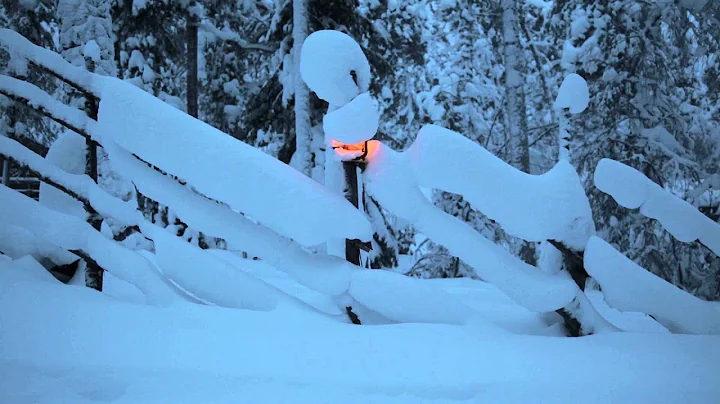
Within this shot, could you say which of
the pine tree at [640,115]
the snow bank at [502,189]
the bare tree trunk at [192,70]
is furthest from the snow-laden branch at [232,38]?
the snow bank at [502,189]

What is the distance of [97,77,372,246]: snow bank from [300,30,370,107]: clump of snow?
72 cm

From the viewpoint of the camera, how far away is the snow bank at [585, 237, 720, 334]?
10.4 ft

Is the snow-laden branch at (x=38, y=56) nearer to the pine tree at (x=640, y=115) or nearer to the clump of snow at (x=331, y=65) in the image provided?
the clump of snow at (x=331, y=65)

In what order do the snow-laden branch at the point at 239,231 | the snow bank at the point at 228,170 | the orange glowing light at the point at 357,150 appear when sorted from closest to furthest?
the snow bank at the point at 228,170 → the snow-laden branch at the point at 239,231 → the orange glowing light at the point at 357,150

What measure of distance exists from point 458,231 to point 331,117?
126 cm

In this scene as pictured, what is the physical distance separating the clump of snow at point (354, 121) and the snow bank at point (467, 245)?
0.31 metres

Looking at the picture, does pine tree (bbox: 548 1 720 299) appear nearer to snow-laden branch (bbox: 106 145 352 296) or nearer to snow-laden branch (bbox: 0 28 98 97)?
Answer: snow-laden branch (bbox: 106 145 352 296)

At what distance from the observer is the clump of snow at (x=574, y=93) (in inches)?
147

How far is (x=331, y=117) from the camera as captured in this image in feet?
11.3

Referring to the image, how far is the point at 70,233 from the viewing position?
3268 mm

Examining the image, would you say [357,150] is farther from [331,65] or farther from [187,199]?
[187,199]

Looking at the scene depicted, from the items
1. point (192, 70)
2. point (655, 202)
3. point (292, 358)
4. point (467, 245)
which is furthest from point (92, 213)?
point (192, 70)

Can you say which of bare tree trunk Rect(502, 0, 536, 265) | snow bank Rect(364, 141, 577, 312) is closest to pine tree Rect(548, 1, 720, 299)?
bare tree trunk Rect(502, 0, 536, 265)

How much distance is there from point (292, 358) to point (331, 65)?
2127 millimetres
